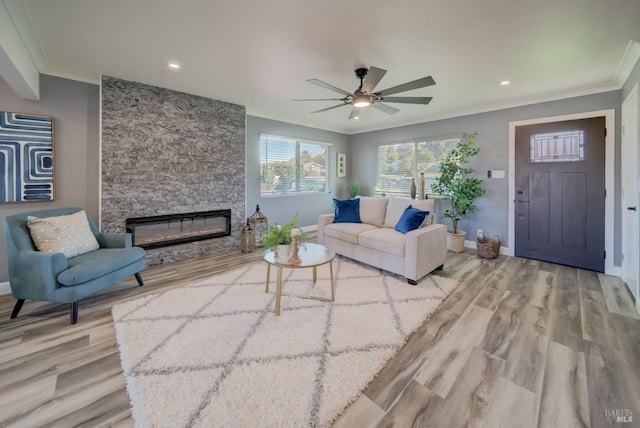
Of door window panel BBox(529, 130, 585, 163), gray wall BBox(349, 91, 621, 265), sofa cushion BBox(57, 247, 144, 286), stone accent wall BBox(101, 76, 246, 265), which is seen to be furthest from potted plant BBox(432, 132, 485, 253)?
sofa cushion BBox(57, 247, 144, 286)

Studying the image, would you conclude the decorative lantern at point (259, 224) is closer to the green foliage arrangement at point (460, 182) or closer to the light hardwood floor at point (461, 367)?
the light hardwood floor at point (461, 367)

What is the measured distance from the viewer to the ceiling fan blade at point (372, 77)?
7.74 feet

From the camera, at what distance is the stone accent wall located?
11.3 ft

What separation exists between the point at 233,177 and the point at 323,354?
3603 mm

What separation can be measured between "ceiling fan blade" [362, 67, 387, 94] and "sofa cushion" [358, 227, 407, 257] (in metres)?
1.76

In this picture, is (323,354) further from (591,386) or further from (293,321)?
(591,386)

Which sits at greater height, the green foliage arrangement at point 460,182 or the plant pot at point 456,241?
the green foliage arrangement at point 460,182

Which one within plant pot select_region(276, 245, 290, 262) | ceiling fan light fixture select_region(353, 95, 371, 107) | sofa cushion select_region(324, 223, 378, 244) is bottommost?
plant pot select_region(276, 245, 290, 262)

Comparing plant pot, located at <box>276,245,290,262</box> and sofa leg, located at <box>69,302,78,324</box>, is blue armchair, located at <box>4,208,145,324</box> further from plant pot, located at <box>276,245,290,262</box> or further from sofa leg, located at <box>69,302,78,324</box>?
plant pot, located at <box>276,245,290,262</box>

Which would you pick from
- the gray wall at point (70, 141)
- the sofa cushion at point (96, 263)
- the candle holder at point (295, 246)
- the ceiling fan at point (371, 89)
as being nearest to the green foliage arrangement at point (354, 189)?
the ceiling fan at point (371, 89)

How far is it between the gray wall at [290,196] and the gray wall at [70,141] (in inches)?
87.5

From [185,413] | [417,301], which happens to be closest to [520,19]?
[417,301]

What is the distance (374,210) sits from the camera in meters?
4.30

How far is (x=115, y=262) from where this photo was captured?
2635 mm
